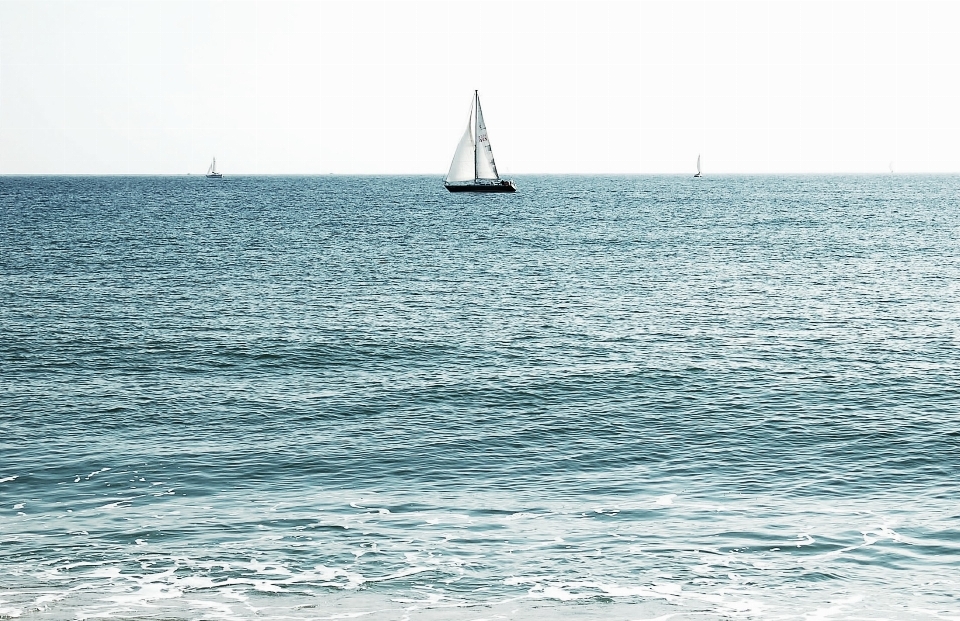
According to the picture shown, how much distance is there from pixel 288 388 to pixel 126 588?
2088 cm

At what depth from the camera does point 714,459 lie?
32.8 metres

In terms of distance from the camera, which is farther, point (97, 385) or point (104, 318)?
point (104, 318)

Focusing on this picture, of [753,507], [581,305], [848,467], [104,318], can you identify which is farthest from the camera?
[581,305]

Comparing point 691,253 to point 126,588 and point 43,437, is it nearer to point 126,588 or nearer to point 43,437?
point 43,437

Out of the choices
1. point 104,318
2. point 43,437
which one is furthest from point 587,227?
point 43,437

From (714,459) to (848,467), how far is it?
154 inches

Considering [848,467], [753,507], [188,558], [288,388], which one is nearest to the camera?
[188,558]

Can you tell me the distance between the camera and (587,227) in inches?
5625

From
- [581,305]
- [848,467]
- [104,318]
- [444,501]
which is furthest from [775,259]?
[444,501]

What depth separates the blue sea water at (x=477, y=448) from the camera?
22.6m

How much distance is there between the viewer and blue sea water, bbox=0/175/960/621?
74.2 feet

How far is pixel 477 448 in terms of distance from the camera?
34.2 metres

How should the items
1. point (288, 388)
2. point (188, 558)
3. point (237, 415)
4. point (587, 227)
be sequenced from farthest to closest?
point (587, 227), point (288, 388), point (237, 415), point (188, 558)

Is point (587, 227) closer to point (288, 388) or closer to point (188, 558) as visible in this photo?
point (288, 388)
